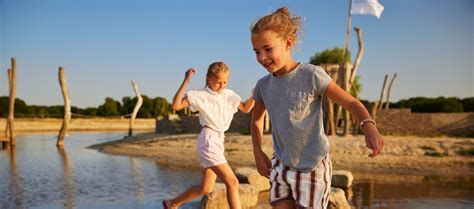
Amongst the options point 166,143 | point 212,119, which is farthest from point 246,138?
point 212,119

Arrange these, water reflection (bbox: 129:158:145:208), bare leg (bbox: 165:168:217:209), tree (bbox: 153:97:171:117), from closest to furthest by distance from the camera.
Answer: bare leg (bbox: 165:168:217:209)
water reflection (bbox: 129:158:145:208)
tree (bbox: 153:97:171:117)

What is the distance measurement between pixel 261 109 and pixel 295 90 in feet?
1.44

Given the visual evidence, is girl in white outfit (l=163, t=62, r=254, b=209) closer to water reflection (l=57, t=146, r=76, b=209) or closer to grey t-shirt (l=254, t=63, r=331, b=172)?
grey t-shirt (l=254, t=63, r=331, b=172)

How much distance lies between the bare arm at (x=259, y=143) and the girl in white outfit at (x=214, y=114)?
1426 mm

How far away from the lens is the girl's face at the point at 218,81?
443 cm

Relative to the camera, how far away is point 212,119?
443 centimetres

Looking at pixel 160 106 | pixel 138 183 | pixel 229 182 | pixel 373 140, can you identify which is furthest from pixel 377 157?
pixel 160 106

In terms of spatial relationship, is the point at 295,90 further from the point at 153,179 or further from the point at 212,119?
the point at 153,179

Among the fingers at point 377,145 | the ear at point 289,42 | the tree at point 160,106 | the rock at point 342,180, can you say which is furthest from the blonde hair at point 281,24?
the tree at point 160,106

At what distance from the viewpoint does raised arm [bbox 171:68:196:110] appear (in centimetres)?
442

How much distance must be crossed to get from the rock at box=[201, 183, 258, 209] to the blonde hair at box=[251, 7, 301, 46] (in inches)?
140

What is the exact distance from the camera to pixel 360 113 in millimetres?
2246

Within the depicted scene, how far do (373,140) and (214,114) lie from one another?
8.29ft

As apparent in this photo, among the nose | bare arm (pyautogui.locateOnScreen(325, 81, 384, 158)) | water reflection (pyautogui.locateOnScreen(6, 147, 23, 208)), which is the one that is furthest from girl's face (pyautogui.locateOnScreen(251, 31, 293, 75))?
water reflection (pyautogui.locateOnScreen(6, 147, 23, 208))
